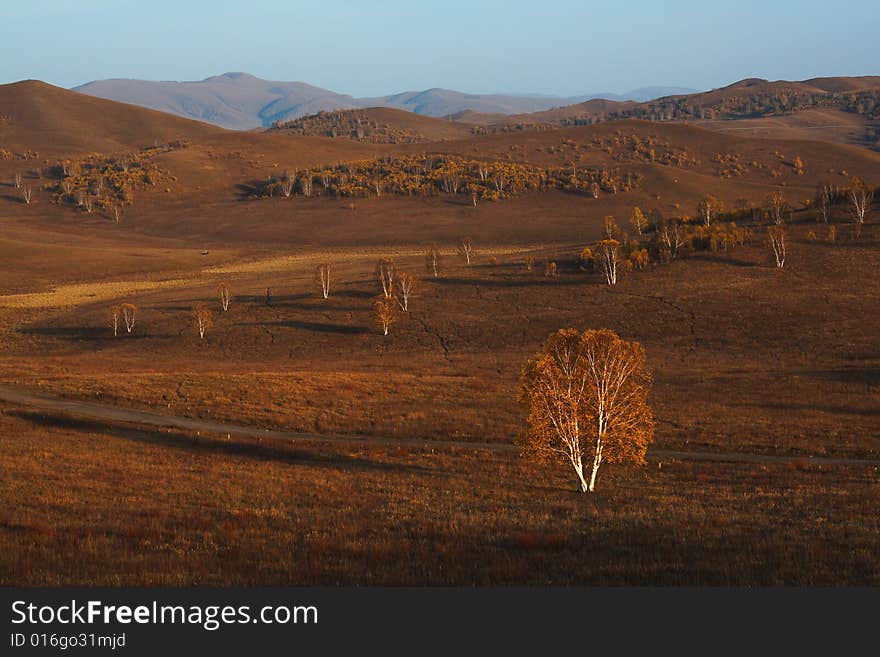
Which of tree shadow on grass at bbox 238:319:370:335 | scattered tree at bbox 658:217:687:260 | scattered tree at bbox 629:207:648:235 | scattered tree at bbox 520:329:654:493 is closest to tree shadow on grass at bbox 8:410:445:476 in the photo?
scattered tree at bbox 520:329:654:493

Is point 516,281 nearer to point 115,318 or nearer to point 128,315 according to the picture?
point 128,315

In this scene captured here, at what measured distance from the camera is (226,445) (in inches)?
1336

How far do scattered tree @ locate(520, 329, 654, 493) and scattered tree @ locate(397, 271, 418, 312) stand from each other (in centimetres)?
5419

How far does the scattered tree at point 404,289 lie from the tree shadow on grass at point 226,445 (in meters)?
46.1

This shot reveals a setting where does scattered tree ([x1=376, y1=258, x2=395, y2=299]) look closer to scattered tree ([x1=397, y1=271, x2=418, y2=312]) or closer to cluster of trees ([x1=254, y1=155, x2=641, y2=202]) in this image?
scattered tree ([x1=397, y1=271, x2=418, y2=312])

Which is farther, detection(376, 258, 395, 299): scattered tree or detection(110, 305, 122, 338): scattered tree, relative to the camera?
detection(376, 258, 395, 299): scattered tree

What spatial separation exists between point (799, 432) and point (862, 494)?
14.6 meters

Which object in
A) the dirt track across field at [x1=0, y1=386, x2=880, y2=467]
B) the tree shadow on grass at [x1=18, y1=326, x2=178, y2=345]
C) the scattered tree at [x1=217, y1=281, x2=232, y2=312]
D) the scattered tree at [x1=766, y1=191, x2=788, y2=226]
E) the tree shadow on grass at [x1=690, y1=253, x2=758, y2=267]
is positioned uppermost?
the scattered tree at [x1=766, y1=191, x2=788, y2=226]

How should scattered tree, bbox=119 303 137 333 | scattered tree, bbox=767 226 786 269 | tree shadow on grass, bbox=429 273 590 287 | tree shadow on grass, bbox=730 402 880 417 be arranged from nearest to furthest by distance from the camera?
1. tree shadow on grass, bbox=730 402 880 417
2. scattered tree, bbox=119 303 137 333
3. scattered tree, bbox=767 226 786 269
4. tree shadow on grass, bbox=429 273 590 287

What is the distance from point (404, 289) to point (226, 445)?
161ft

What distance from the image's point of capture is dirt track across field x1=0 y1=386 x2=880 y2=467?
31.9 meters

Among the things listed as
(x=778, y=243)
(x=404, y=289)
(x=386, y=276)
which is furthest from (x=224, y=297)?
(x=778, y=243)

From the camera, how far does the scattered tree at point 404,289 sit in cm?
8138

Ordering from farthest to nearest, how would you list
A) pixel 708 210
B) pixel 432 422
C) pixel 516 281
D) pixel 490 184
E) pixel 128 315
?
pixel 490 184 → pixel 708 210 → pixel 516 281 → pixel 128 315 → pixel 432 422
